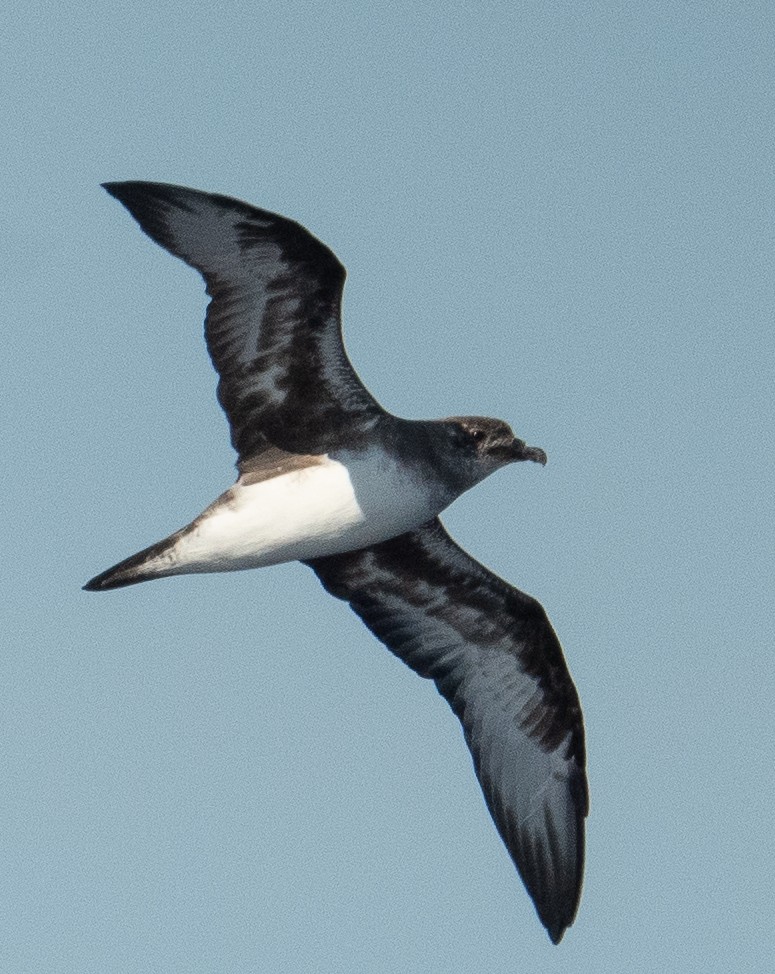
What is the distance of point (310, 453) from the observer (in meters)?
14.6

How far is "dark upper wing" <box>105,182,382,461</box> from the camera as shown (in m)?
13.8

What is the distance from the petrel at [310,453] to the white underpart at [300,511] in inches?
0.4

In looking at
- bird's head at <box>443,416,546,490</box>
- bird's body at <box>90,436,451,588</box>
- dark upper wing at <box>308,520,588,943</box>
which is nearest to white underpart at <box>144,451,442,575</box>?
bird's body at <box>90,436,451,588</box>

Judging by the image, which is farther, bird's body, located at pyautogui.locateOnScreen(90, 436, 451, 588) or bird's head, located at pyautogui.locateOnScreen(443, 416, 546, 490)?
bird's head, located at pyautogui.locateOnScreen(443, 416, 546, 490)

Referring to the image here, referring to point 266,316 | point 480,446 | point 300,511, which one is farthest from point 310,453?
point 480,446

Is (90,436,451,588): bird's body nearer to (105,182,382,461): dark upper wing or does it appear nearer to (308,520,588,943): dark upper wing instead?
(105,182,382,461): dark upper wing

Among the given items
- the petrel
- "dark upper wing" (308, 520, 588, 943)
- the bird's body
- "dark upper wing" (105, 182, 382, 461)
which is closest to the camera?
"dark upper wing" (105, 182, 382, 461)

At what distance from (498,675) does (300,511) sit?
305 cm

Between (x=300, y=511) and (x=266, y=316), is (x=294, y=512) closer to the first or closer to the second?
(x=300, y=511)

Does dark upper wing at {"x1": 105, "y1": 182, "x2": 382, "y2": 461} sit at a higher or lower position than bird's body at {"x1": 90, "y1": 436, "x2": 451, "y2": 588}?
→ higher

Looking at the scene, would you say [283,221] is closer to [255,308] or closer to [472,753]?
[255,308]

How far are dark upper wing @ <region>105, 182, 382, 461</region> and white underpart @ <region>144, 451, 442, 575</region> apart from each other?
33cm

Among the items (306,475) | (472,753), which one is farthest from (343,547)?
(472,753)

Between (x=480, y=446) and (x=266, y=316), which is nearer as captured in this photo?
(x=266, y=316)
